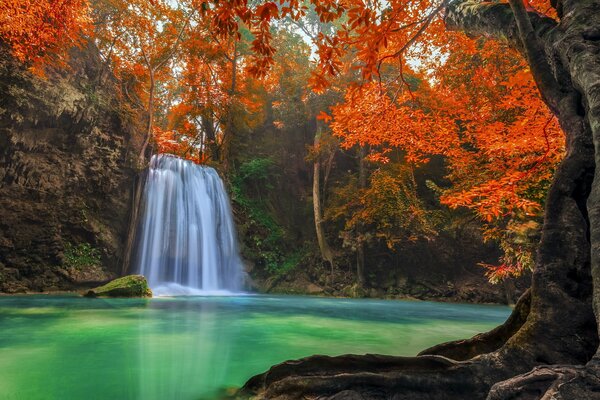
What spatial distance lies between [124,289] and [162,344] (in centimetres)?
791

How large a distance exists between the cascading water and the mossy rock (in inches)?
61.1

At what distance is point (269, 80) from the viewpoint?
23.0m

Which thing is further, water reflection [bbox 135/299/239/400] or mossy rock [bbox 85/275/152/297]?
mossy rock [bbox 85/275/152/297]

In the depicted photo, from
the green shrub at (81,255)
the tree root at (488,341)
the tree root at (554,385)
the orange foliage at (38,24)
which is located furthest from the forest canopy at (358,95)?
the green shrub at (81,255)

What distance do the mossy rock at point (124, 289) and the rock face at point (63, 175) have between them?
5.16 ft

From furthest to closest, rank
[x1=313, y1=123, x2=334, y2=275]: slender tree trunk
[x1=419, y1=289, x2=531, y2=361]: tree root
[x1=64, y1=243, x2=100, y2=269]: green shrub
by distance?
1. [x1=313, y1=123, x2=334, y2=275]: slender tree trunk
2. [x1=64, y1=243, x2=100, y2=269]: green shrub
3. [x1=419, y1=289, x2=531, y2=361]: tree root

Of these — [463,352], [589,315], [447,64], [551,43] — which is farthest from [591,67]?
[447,64]

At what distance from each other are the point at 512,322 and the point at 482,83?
10171 millimetres

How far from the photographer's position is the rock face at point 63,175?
1155cm

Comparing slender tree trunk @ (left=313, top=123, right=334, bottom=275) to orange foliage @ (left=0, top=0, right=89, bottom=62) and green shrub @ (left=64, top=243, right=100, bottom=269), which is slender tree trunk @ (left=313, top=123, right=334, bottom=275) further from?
orange foliage @ (left=0, top=0, right=89, bottom=62)

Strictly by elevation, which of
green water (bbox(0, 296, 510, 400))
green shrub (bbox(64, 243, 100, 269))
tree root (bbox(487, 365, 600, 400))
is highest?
green shrub (bbox(64, 243, 100, 269))

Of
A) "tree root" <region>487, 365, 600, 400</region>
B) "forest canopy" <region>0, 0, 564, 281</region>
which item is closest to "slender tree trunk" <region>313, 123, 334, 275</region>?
"forest canopy" <region>0, 0, 564, 281</region>

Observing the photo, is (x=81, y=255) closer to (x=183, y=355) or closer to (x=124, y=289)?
(x=124, y=289)

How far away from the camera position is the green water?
309 centimetres
